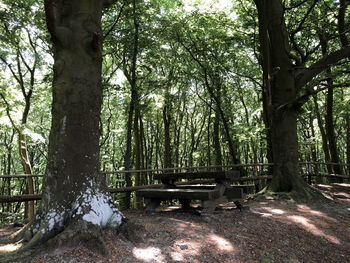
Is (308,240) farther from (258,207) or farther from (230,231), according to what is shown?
(258,207)

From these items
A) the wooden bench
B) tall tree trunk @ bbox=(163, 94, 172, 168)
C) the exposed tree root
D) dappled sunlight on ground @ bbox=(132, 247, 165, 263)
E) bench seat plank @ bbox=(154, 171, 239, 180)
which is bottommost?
dappled sunlight on ground @ bbox=(132, 247, 165, 263)

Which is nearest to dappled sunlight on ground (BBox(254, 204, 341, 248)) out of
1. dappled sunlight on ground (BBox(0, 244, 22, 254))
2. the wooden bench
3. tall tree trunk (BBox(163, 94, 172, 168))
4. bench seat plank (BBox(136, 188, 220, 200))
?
the wooden bench

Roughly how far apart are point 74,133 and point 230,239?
2701 mm

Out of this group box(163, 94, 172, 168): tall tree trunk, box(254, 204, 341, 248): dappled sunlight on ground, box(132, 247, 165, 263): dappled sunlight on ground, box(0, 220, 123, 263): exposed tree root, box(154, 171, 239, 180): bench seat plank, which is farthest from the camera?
box(163, 94, 172, 168): tall tree trunk

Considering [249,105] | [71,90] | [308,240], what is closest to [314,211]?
[308,240]

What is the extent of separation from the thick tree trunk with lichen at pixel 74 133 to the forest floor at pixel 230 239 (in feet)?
1.20

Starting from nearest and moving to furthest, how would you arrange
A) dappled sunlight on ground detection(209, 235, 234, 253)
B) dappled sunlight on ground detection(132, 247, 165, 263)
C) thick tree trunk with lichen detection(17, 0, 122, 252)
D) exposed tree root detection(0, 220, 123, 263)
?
exposed tree root detection(0, 220, 123, 263) < dappled sunlight on ground detection(132, 247, 165, 263) < thick tree trunk with lichen detection(17, 0, 122, 252) < dappled sunlight on ground detection(209, 235, 234, 253)

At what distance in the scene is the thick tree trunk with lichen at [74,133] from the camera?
358 centimetres

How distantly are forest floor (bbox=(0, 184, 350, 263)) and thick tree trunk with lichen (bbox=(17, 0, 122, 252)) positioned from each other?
365 millimetres

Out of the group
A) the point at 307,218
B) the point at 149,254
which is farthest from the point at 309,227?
the point at 149,254

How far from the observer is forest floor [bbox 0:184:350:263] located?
3320 millimetres

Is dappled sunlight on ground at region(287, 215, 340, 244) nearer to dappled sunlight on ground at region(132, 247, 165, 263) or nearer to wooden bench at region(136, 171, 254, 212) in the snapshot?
wooden bench at region(136, 171, 254, 212)

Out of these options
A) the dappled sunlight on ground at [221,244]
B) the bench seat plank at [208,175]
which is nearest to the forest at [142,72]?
the dappled sunlight on ground at [221,244]

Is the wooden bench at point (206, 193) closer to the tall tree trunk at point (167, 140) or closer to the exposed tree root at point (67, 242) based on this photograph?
the exposed tree root at point (67, 242)
